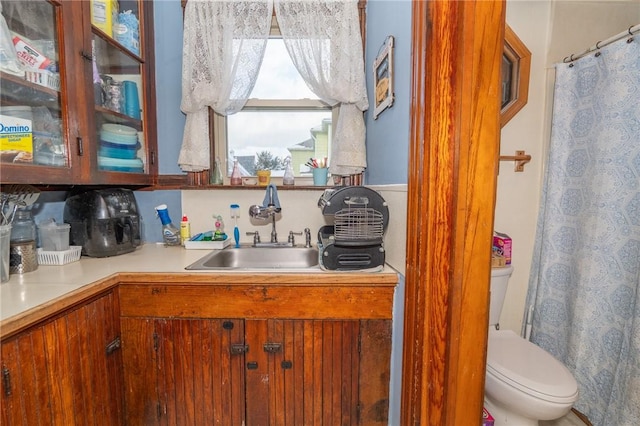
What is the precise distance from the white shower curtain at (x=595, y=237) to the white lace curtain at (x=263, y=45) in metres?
1.15

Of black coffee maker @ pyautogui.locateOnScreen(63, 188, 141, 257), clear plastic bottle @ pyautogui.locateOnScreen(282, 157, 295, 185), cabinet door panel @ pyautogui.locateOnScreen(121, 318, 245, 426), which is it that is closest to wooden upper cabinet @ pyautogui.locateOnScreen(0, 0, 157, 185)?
black coffee maker @ pyautogui.locateOnScreen(63, 188, 141, 257)

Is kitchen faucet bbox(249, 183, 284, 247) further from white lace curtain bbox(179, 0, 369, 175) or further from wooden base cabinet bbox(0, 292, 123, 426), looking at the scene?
wooden base cabinet bbox(0, 292, 123, 426)

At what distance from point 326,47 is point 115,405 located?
187cm

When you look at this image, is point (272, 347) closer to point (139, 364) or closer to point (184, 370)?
point (184, 370)

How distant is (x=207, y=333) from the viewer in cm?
115

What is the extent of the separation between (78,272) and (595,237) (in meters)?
2.35

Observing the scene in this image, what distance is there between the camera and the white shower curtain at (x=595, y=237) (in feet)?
4.30

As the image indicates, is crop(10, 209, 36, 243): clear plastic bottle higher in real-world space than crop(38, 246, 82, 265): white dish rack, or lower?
higher

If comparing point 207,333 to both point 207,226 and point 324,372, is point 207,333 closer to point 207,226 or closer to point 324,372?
point 324,372

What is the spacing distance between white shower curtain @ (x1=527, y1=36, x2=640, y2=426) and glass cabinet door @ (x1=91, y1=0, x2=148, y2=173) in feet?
7.64

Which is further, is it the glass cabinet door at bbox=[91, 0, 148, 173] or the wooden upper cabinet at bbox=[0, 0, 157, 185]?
the glass cabinet door at bbox=[91, 0, 148, 173]

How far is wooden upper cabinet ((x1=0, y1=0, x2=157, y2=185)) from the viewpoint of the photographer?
39.5 inches

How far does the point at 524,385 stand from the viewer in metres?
1.17

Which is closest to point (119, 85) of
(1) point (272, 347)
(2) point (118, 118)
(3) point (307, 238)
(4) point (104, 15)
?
(2) point (118, 118)
